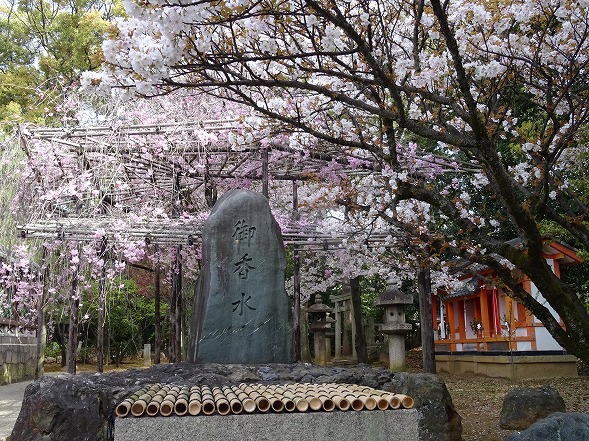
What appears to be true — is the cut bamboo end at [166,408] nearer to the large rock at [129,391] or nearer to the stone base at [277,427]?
the stone base at [277,427]

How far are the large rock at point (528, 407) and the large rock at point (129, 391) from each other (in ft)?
4.86

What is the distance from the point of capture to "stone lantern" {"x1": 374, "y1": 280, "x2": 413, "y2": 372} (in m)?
12.7

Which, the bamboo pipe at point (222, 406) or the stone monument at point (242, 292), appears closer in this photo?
the bamboo pipe at point (222, 406)

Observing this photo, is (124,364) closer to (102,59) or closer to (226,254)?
(226,254)

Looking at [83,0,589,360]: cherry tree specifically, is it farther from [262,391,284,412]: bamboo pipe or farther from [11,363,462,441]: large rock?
[262,391,284,412]: bamboo pipe

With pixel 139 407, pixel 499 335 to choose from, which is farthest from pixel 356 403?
pixel 499 335

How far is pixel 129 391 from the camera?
17.6ft

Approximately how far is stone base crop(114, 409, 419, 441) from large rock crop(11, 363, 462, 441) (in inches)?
66.0

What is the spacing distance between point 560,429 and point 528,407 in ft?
11.8

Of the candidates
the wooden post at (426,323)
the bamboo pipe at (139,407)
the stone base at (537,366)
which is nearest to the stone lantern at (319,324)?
the stone base at (537,366)

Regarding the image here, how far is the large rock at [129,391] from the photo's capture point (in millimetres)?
5285

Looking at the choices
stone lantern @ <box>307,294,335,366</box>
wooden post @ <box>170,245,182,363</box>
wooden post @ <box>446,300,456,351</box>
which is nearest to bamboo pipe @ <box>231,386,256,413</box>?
wooden post @ <box>170,245,182,363</box>

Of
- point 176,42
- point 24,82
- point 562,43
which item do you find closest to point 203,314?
point 176,42

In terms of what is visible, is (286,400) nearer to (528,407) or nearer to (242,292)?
(242,292)
